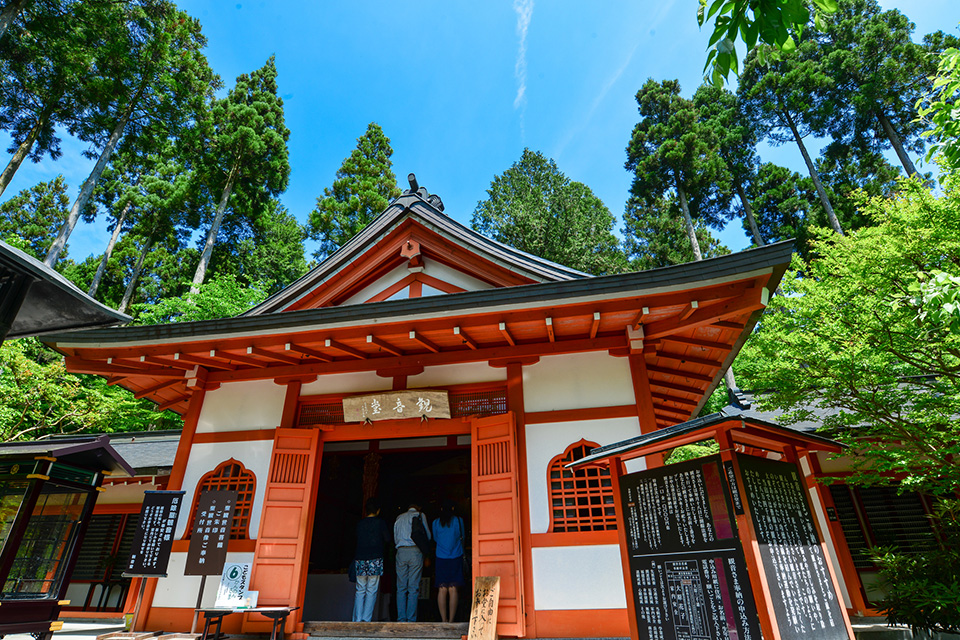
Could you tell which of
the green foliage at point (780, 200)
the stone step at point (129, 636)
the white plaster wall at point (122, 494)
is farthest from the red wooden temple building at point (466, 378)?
the green foliage at point (780, 200)

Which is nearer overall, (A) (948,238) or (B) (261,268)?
(A) (948,238)

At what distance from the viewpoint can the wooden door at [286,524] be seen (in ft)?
22.2

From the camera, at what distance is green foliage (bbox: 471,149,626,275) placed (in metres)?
26.9

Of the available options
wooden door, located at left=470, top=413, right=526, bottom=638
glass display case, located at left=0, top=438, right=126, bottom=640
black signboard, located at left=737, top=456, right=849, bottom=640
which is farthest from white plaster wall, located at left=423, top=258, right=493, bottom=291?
glass display case, located at left=0, top=438, right=126, bottom=640

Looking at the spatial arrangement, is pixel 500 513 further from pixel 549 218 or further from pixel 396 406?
pixel 549 218

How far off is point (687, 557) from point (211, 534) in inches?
230

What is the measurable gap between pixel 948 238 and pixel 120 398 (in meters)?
20.7

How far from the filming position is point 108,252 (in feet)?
86.7

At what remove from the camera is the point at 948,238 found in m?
7.22

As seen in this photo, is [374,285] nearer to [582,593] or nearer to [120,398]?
[582,593]

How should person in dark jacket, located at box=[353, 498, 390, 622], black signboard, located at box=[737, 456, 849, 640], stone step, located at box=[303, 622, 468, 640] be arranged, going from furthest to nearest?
person in dark jacket, located at box=[353, 498, 390, 622], stone step, located at box=[303, 622, 468, 640], black signboard, located at box=[737, 456, 849, 640]

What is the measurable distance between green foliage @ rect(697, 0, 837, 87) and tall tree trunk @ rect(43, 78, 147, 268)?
21.3 metres

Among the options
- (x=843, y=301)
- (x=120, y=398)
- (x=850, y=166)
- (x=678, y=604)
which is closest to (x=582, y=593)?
(x=678, y=604)

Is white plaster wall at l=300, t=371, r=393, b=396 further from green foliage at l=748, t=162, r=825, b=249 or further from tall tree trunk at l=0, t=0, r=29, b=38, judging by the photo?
green foliage at l=748, t=162, r=825, b=249
